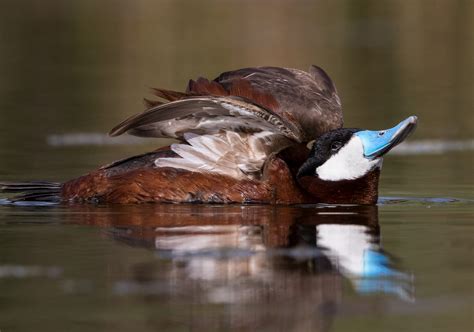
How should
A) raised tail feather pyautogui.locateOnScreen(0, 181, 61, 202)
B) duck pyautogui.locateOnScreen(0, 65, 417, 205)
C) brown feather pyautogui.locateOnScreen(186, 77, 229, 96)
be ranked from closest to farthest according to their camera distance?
duck pyautogui.locateOnScreen(0, 65, 417, 205)
raised tail feather pyautogui.locateOnScreen(0, 181, 61, 202)
brown feather pyautogui.locateOnScreen(186, 77, 229, 96)

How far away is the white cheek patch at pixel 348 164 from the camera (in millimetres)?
8555

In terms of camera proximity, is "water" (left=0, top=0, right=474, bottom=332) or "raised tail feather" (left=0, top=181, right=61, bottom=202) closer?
"water" (left=0, top=0, right=474, bottom=332)

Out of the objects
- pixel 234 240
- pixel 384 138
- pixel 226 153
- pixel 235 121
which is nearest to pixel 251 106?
pixel 235 121

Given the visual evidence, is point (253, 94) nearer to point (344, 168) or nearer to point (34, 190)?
point (344, 168)

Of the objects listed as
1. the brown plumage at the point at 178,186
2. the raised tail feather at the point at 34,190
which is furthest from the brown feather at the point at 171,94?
the raised tail feather at the point at 34,190

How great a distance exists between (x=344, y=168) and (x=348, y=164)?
43 millimetres

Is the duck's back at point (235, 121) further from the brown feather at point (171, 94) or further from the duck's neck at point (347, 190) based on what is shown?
the duck's neck at point (347, 190)

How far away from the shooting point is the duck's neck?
8.60 m

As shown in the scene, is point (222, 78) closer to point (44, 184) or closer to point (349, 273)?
point (44, 184)

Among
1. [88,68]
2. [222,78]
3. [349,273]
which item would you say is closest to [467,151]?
[222,78]

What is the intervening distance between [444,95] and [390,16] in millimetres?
13896

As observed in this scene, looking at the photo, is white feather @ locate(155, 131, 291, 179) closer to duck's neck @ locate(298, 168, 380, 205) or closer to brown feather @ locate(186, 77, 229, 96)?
duck's neck @ locate(298, 168, 380, 205)

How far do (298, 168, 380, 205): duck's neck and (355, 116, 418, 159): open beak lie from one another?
17 cm

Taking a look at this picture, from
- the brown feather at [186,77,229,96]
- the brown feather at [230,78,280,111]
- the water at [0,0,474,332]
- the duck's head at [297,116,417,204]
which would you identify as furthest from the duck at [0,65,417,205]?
the brown feather at [230,78,280,111]
